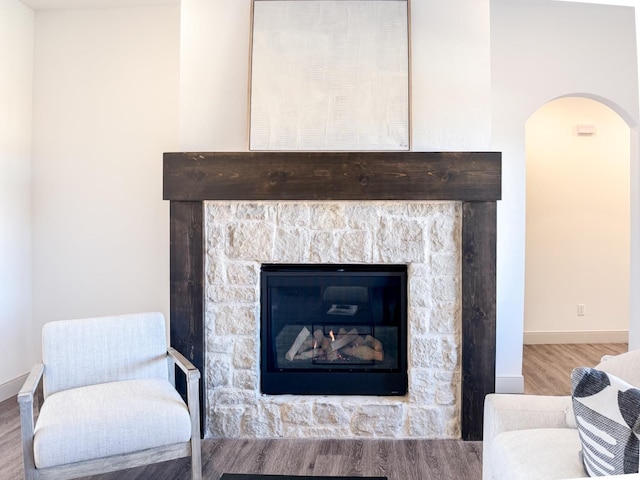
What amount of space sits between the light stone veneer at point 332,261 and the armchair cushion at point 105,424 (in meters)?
0.63

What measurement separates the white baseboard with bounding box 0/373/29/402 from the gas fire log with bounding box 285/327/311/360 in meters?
2.00

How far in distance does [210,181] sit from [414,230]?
3.94 feet

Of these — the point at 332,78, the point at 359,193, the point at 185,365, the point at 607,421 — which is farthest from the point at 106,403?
the point at 332,78

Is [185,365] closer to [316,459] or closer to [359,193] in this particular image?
[316,459]

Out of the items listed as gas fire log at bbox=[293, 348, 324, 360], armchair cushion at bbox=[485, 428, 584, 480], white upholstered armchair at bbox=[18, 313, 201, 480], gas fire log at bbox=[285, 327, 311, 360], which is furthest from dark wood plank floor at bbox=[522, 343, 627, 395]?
white upholstered armchair at bbox=[18, 313, 201, 480]

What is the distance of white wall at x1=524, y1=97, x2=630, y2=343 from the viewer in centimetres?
495

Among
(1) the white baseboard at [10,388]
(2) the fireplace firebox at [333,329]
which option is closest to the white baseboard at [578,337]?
(2) the fireplace firebox at [333,329]

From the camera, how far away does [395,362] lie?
299cm

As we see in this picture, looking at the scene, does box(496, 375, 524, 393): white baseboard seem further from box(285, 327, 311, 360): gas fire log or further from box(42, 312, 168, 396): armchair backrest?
box(42, 312, 168, 396): armchair backrest

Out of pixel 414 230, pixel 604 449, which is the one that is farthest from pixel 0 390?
pixel 604 449

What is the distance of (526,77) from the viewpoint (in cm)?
364

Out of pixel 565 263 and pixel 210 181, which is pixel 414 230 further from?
pixel 565 263

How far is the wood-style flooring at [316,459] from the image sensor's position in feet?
8.08

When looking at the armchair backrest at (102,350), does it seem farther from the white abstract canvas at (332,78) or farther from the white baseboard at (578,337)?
the white baseboard at (578,337)
